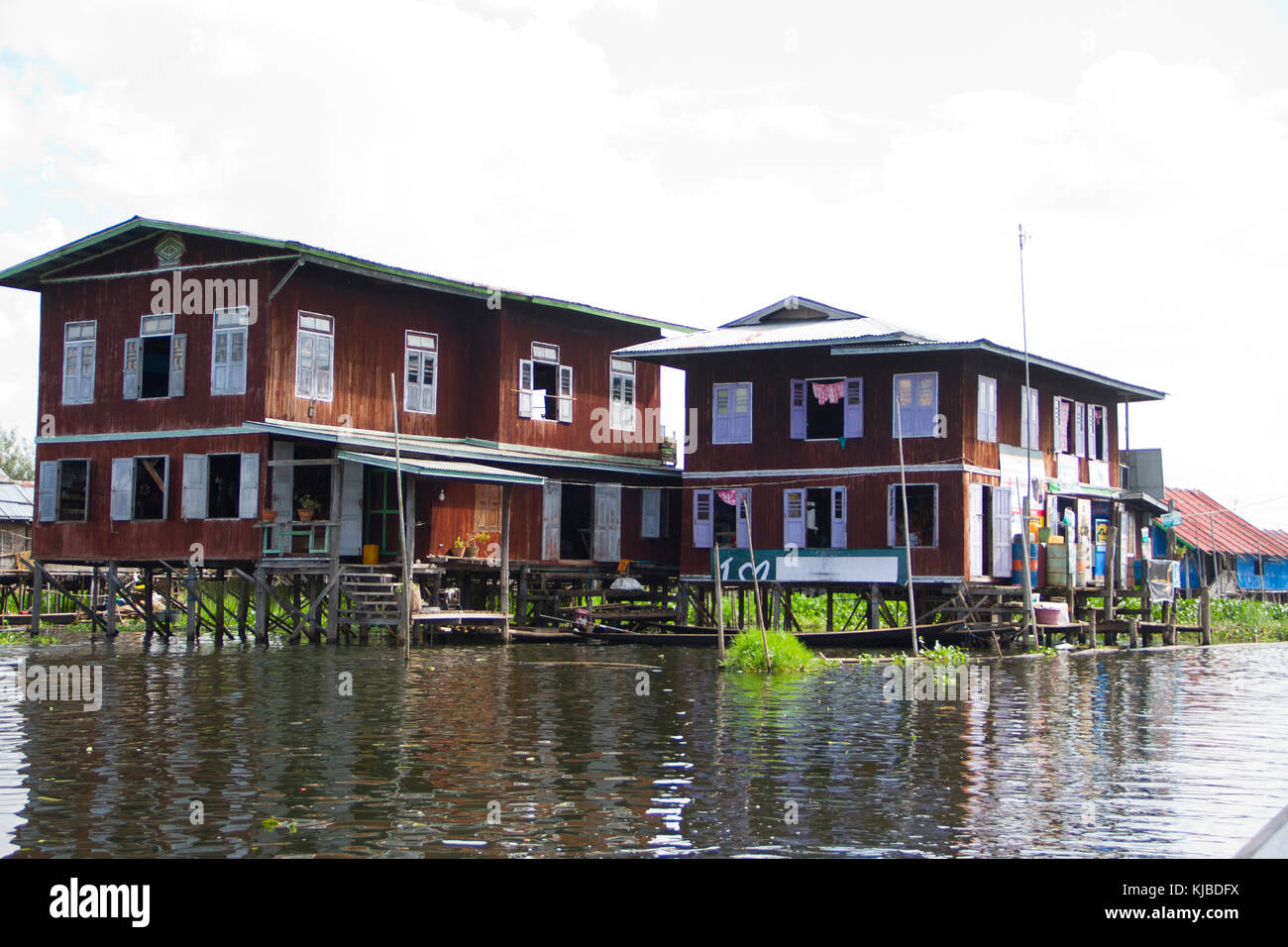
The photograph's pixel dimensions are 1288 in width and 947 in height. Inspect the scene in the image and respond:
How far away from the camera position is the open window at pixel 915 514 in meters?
36.1

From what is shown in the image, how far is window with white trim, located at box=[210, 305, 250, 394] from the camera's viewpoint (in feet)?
112

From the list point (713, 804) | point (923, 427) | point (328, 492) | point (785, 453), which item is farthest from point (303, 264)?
point (713, 804)

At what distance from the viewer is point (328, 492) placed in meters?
36.8

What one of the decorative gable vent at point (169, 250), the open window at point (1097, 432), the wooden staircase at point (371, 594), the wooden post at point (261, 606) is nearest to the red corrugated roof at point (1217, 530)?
the open window at point (1097, 432)

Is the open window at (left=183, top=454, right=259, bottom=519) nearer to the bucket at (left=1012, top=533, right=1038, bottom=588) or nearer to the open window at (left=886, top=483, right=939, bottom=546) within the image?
the open window at (left=886, top=483, right=939, bottom=546)

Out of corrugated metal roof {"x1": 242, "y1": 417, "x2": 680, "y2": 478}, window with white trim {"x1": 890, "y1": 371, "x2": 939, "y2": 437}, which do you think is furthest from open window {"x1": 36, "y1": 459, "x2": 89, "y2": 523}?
window with white trim {"x1": 890, "y1": 371, "x2": 939, "y2": 437}

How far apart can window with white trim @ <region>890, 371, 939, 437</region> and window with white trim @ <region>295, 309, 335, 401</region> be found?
14271 mm

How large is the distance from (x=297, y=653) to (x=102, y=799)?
1876 cm

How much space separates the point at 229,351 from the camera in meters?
34.5

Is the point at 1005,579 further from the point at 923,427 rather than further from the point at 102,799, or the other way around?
the point at 102,799

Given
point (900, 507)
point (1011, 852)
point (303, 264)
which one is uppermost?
point (303, 264)

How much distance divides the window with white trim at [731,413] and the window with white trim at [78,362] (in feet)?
54.0

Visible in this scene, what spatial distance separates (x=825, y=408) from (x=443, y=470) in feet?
36.6

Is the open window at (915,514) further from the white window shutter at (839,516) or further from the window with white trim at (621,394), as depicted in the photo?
the window with white trim at (621,394)
